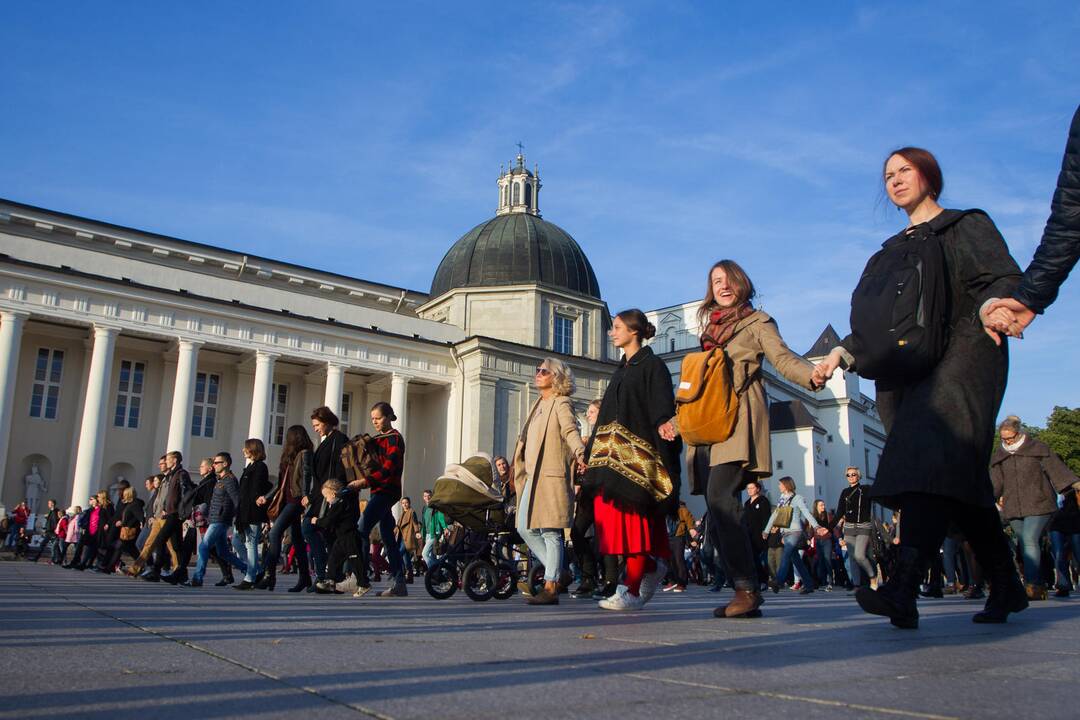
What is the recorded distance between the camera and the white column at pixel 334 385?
3931cm

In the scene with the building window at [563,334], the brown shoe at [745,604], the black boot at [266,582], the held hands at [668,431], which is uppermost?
the building window at [563,334]

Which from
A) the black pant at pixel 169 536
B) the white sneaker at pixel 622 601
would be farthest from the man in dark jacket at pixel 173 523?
the white sneaker at pixel 622 601

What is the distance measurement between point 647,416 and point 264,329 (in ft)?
112

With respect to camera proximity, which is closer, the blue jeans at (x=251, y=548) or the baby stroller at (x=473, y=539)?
the baby stroller at (x=473, y=539)

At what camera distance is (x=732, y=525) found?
541 centimetres

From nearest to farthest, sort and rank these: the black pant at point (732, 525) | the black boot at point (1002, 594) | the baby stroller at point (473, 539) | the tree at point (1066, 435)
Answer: the black boot at point (1002, 594) → the black pant at point (732, 525) → the baby stroller at point (473, 539) → the tree at point (1066, 435)

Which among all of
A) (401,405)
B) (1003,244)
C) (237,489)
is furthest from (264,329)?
(1003,244)

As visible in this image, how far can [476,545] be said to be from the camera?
9.28 meters

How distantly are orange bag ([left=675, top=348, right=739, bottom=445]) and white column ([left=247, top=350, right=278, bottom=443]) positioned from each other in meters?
33.3

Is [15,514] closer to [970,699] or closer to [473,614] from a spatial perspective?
[473,614]

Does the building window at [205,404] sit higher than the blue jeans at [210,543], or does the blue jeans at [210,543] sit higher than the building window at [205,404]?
the building window at [205,404]

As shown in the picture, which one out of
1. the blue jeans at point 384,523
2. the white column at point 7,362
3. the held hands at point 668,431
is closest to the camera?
the held hands at point 668,431

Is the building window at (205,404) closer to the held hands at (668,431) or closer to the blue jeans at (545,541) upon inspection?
the blue jeans at (545,541)

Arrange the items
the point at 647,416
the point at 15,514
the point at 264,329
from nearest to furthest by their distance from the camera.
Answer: the point at 647,416, the point at 15,514, the point at 264,329
